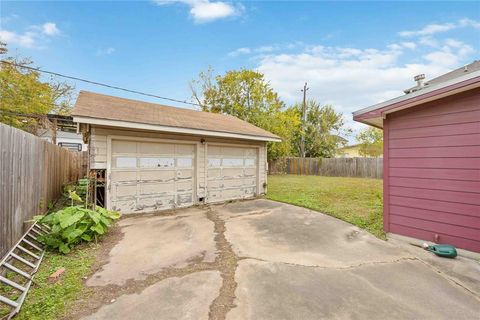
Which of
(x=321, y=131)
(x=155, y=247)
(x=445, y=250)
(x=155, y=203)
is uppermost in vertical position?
(x=321, y=131)

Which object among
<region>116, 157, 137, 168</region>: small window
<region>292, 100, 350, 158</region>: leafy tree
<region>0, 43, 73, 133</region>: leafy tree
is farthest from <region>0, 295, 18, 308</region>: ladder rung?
<region>292, 100, 350, 158</region>: leafy tree

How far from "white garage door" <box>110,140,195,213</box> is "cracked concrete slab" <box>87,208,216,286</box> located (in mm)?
534

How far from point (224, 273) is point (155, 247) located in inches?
57.6

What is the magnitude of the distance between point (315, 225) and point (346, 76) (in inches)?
580

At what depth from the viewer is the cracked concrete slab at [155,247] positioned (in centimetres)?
286

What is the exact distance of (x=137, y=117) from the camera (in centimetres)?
585

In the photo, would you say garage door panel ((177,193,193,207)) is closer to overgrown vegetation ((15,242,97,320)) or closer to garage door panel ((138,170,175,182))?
garage door panel ((138,170,175,182))

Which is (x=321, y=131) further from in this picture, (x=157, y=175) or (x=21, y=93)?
(x=21, y=93)

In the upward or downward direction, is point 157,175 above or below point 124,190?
above

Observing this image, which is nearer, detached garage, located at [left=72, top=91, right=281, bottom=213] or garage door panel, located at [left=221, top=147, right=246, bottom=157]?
detached garage, located at [left=72, top=91, right=281, bottom=213]

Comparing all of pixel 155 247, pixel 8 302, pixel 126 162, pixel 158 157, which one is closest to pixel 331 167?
pixel 158 157

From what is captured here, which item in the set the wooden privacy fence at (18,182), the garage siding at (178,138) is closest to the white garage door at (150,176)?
the garage siding at (178,138)

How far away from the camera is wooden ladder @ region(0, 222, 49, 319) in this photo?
217 cm

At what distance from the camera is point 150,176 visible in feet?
19.5
